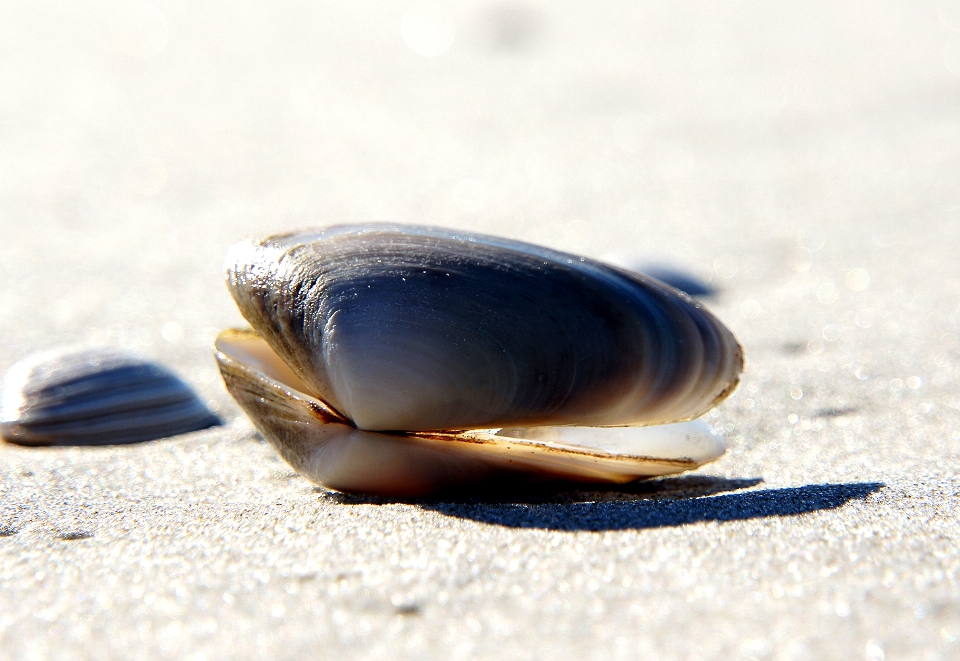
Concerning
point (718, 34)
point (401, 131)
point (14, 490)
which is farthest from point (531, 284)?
point (718, 34)

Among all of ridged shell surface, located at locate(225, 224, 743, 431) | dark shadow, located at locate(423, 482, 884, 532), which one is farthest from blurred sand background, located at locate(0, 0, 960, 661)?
ridged shell surface, located at locate(225, 224, 743, 431)

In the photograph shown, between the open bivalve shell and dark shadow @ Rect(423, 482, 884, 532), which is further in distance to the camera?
the open bivalve shell

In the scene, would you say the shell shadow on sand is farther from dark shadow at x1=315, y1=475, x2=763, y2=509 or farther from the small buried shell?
the small buried shell

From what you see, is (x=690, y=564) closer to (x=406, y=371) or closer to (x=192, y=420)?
(x=406, y=371)

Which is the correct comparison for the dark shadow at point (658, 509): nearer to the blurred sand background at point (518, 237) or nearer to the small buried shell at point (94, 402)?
the blurred sand background at point (518, 237)

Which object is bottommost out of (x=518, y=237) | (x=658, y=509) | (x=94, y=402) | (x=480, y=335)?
(x=658, y=509)

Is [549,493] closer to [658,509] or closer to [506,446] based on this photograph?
[506,446]

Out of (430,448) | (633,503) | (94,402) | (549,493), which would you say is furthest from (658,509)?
(94,402)
